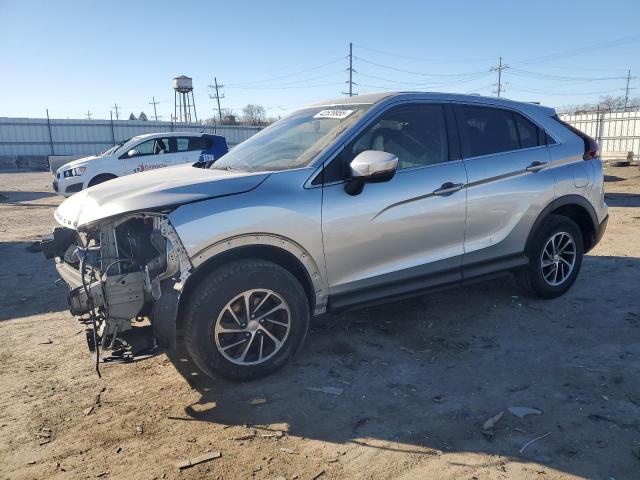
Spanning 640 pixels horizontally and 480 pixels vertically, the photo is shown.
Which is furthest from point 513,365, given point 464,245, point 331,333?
→ point 331,333

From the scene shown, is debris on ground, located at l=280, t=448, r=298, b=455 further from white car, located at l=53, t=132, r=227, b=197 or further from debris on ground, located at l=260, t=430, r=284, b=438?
white car, located at l=53, t=132, r=227, b=197

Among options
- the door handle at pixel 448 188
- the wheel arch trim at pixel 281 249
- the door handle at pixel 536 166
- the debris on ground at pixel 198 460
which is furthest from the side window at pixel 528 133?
the debris on ground at pixel 198 460

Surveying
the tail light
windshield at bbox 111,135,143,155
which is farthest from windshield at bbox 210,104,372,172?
windshield at bbox 111,135,143,155

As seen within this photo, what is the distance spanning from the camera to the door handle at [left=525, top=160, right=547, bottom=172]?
4.49 meters

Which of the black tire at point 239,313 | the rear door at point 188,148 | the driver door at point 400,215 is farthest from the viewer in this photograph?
the rear door at point 188,148

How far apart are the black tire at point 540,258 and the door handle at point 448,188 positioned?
1127 mm

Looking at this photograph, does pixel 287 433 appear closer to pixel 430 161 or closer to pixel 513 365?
pixel 513 365

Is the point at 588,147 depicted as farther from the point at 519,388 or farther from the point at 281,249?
the point at 281,249

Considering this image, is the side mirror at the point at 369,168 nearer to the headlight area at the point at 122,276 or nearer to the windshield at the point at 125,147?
the headlight area at the point at 122,276

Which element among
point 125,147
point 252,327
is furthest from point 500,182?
point 125,147

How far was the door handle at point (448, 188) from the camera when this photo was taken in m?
3.96

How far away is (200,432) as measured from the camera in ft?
9.71

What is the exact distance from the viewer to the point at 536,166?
453cm

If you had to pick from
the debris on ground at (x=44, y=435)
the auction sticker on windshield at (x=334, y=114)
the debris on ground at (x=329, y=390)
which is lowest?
the debris on ground at (x=44, y=435)
